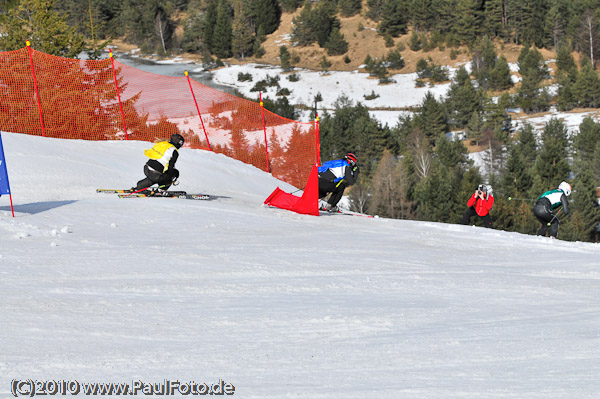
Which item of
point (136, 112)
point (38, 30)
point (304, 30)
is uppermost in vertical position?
point (304, 30)

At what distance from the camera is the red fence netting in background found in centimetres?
1712

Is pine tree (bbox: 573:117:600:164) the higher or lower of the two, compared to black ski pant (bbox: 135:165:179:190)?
lower

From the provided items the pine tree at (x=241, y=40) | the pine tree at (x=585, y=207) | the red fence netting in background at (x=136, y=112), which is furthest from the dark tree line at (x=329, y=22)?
the red fence netting in background at (x=136, y=112)

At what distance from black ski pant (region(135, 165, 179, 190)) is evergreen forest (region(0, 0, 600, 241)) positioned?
8474 millimetres

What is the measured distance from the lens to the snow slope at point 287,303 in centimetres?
491

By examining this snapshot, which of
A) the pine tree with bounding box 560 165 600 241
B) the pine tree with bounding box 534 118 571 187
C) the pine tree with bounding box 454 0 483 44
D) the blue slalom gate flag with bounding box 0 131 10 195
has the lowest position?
the pine tree with bounding box 560 165 600 241

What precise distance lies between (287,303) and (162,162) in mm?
6667

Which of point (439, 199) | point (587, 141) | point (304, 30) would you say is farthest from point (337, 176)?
point (304, 30)

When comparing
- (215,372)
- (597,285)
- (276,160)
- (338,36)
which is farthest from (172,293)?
(338,36)

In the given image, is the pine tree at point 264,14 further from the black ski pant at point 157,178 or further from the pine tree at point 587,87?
the black ski pant at point 157,178

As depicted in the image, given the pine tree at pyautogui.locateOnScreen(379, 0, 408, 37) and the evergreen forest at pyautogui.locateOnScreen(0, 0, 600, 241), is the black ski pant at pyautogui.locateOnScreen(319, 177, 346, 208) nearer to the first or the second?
the evergreen forest at pyautogui.locateOnScreen(0, 0, 600, 241)

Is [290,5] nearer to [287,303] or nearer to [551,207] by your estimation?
[551,207]

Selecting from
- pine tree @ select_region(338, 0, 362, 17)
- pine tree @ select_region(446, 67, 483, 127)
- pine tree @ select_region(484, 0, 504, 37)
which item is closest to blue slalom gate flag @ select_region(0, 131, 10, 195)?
pine tree @ select_region(446, 67, 483, 127)

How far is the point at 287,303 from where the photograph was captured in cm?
680
